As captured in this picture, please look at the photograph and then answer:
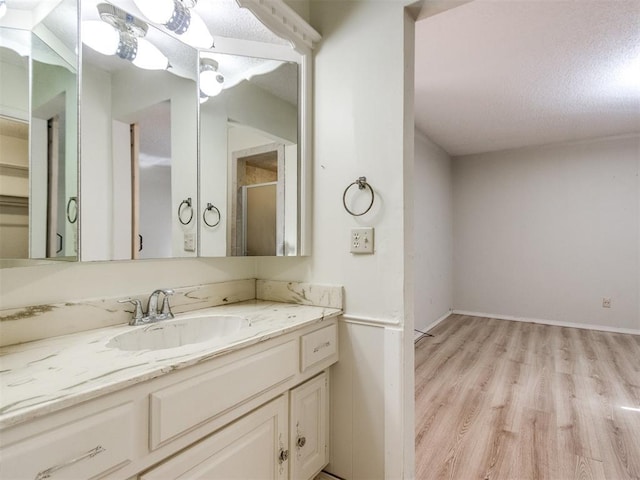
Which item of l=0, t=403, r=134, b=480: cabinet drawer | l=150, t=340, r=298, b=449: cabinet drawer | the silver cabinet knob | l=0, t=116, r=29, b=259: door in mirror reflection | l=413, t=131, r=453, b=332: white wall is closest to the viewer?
l=0, t=403, r=134, b=480: cabinet drawer

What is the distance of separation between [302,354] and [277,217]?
0.66 m

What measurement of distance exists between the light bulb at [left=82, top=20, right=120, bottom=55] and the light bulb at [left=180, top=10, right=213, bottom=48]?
0.90 feet

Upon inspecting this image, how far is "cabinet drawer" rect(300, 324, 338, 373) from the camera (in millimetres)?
1259

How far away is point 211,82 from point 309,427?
1.55 meters

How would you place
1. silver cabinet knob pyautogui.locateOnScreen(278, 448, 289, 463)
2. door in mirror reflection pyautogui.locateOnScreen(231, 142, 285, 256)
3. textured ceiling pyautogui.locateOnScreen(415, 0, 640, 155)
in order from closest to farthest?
silver cabinet knob pyautogui.locateOnScreen(278, 448, 289, 463) < door in mirror reflection pyautogui.locateOnScreen(231, 142, 285, 256) < textured ceiling pyautogui.locateOnScreen(415, 0, 640, 155)

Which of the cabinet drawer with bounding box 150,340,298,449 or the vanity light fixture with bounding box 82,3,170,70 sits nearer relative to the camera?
the cabinet drawer with bounding box 150,340,298,449

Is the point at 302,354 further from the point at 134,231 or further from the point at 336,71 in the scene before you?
the point at 336,71

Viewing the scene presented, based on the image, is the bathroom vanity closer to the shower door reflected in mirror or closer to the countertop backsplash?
the countertop backsplash

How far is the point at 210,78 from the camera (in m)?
1.43

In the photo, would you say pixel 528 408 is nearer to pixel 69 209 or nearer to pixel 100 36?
pixel 69 209

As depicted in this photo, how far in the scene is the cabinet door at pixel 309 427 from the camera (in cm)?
125

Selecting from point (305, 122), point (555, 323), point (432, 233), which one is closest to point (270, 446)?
point (305, 122)

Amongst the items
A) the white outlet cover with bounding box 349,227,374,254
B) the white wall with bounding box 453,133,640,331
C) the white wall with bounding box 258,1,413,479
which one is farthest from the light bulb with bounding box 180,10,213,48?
the white wall with bounding box 453,133,640,331

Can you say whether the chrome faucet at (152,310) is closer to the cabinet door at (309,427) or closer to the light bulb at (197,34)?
the cabinet door at (309,427)
